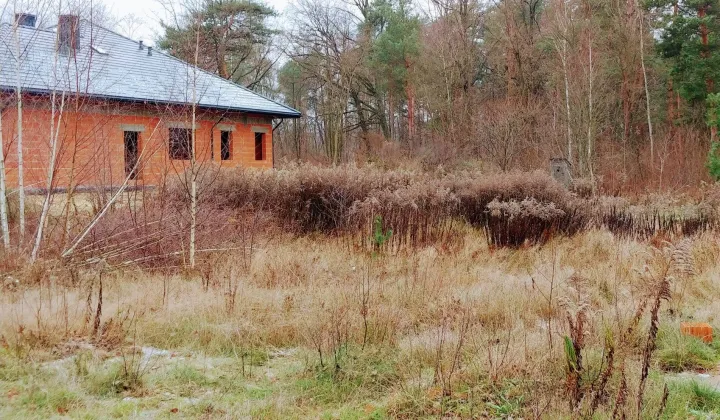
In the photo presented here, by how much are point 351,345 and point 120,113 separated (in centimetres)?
1407

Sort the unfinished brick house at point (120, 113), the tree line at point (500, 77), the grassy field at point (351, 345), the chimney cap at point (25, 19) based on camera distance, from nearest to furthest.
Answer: the grassy field at point (351, 345)
the chimney cap at point (25, 19)
the unfinished brick house at point (120, 113)
the tree line at point (500, 77)

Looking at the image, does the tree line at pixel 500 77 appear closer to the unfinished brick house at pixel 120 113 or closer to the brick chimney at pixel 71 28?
the unfinished brick house at pixel 120 113

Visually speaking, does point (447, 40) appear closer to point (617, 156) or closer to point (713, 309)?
point (617, 156)

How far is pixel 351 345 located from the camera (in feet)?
14.4

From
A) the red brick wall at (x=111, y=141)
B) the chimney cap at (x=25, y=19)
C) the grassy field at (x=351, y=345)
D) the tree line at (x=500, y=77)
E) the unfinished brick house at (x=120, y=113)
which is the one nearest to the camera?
the grassy field at (x=351, y=345)

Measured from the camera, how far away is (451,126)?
26.6m

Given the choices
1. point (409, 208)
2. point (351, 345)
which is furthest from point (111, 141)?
point (351, 345)

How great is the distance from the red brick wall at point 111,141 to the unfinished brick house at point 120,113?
0.10 ft

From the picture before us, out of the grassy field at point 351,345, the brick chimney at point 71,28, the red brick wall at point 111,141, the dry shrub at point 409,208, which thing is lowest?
the grassy field at point 351,345

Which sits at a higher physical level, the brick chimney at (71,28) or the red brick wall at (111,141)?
the brick chimney at (71,28)

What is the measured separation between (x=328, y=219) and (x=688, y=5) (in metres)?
18.5

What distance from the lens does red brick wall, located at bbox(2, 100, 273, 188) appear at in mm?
8734

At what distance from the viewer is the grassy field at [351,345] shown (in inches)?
Result: 136

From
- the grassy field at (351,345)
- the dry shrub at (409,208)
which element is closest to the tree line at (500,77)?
the dry shrub at (409,208)
